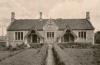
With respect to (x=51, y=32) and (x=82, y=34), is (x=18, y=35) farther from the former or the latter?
(x=82, y=34)

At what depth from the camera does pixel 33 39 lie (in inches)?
2485

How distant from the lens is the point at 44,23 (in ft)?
213

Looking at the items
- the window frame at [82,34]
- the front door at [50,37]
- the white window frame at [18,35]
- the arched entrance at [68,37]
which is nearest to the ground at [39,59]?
the arched entrance at [68,37]

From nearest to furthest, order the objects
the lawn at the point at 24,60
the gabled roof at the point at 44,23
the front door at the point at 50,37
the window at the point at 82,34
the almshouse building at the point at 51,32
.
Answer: the lawn at the point at 24,60
the almshouse building at the point at 51,32
the window at the point at 82,34
the front door at the point at 50,37
the gabled roof at the point at 44,23

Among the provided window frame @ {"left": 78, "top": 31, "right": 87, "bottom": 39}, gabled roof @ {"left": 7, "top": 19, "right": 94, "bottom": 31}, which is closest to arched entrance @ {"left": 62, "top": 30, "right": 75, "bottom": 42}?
gabled roof @ {"left": 7, "top": 19, "right": 94, "bottom": 31}

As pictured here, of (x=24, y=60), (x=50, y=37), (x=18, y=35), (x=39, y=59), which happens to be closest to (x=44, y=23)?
(x=50, y=37)

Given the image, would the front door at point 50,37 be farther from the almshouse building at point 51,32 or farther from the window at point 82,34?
the window at point 82,34

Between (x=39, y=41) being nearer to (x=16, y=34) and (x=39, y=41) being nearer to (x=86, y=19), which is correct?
(x=16, y=34)

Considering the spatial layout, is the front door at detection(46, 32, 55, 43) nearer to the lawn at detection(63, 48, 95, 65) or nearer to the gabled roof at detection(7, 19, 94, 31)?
the gabled roof at detection(7, 19, 94, 31)

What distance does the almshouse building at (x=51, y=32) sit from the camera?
62031 mm

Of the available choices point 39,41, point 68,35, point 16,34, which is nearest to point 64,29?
point 68,35

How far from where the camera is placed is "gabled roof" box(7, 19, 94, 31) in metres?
63.1

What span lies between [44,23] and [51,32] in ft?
10.6

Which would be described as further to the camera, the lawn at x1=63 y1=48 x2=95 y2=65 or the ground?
the lawn at x1=63 y1=48 x2=95 y2=65
